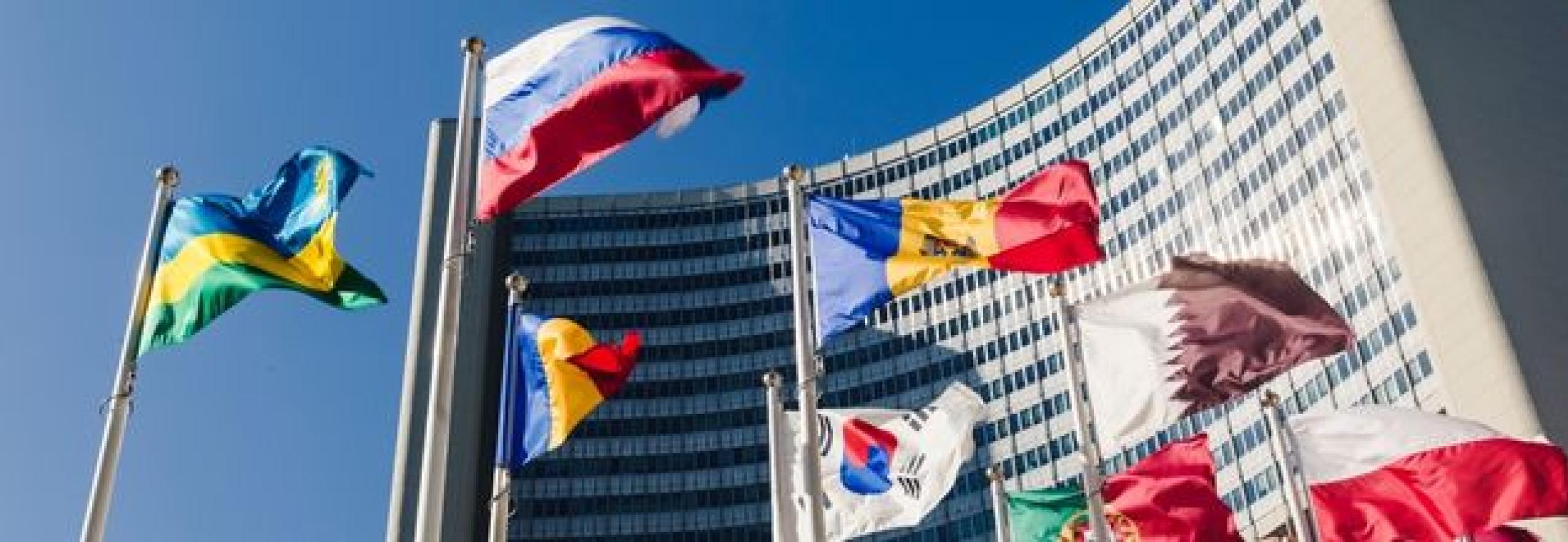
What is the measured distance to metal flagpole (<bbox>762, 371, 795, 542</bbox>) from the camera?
66.9 ft

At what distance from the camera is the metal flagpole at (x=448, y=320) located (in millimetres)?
16250

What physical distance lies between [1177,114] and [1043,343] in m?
19.6

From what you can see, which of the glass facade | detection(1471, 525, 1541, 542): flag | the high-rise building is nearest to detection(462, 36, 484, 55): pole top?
detection(1471, 525, 1541, 542): flag

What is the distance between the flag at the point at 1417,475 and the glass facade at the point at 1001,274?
63.9 meters

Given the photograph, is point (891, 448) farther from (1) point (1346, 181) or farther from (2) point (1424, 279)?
(1) point (1346, 181)

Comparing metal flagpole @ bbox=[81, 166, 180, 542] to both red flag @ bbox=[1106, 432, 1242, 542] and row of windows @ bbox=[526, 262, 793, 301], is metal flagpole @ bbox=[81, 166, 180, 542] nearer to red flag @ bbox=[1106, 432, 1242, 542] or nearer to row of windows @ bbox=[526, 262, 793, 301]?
red flag @ bbox=[1106, 432, 1242, 542]

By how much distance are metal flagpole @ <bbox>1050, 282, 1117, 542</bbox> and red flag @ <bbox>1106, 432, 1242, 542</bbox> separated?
1.50 meters

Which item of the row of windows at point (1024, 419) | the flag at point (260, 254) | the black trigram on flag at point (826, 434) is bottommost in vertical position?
the black trigram on flag at point (826, 434)

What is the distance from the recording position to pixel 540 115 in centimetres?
1859

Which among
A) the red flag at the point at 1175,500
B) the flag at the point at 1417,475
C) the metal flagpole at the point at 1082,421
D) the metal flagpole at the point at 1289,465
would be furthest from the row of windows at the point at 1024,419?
the metal flagpole at the point at 1082,421

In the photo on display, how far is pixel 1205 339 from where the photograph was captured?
2377 cm

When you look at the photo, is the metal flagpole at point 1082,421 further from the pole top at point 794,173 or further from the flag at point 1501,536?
the flag at point 1501,536

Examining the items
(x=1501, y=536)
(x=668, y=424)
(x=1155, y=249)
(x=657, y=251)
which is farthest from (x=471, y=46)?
(x=657, y=251)

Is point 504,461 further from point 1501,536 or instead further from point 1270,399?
point 1501,536
